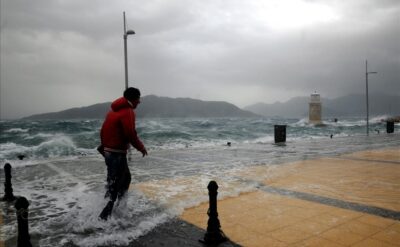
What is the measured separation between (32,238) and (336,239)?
381cm

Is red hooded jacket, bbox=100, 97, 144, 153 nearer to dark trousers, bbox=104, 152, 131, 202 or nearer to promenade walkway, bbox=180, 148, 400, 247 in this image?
dark trousers, bbox=104, 152, 131, 202

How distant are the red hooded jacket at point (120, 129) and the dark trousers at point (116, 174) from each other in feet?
0.34

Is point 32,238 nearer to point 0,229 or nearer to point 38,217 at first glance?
point 0,229

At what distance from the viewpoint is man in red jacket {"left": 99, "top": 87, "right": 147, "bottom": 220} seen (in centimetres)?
436

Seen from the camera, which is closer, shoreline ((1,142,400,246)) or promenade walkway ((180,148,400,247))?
Result: promenade walkway ((180,148,400,247))

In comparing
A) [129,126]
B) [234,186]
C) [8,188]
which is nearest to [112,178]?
[129,126]

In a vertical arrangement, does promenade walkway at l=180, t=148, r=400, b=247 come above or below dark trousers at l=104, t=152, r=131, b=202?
below

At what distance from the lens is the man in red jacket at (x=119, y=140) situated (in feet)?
14.3

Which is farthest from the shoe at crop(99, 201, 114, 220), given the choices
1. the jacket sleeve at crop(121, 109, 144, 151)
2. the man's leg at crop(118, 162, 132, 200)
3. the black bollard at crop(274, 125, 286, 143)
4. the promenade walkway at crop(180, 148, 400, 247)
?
the black bollard at crop(274, 125, 286, 143)

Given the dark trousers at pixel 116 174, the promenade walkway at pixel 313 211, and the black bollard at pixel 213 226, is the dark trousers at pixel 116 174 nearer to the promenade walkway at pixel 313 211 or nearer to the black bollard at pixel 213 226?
the promenade walkway at pixel 313 211

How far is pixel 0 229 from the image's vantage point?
4.45 meters

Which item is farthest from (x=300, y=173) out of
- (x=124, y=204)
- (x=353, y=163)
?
(x=124, y=204)

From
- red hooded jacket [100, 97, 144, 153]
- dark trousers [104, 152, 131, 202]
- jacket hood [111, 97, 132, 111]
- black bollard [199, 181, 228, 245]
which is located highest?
jacket hood [111, 97, 132, 111]

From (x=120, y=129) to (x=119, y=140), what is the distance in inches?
6.0
